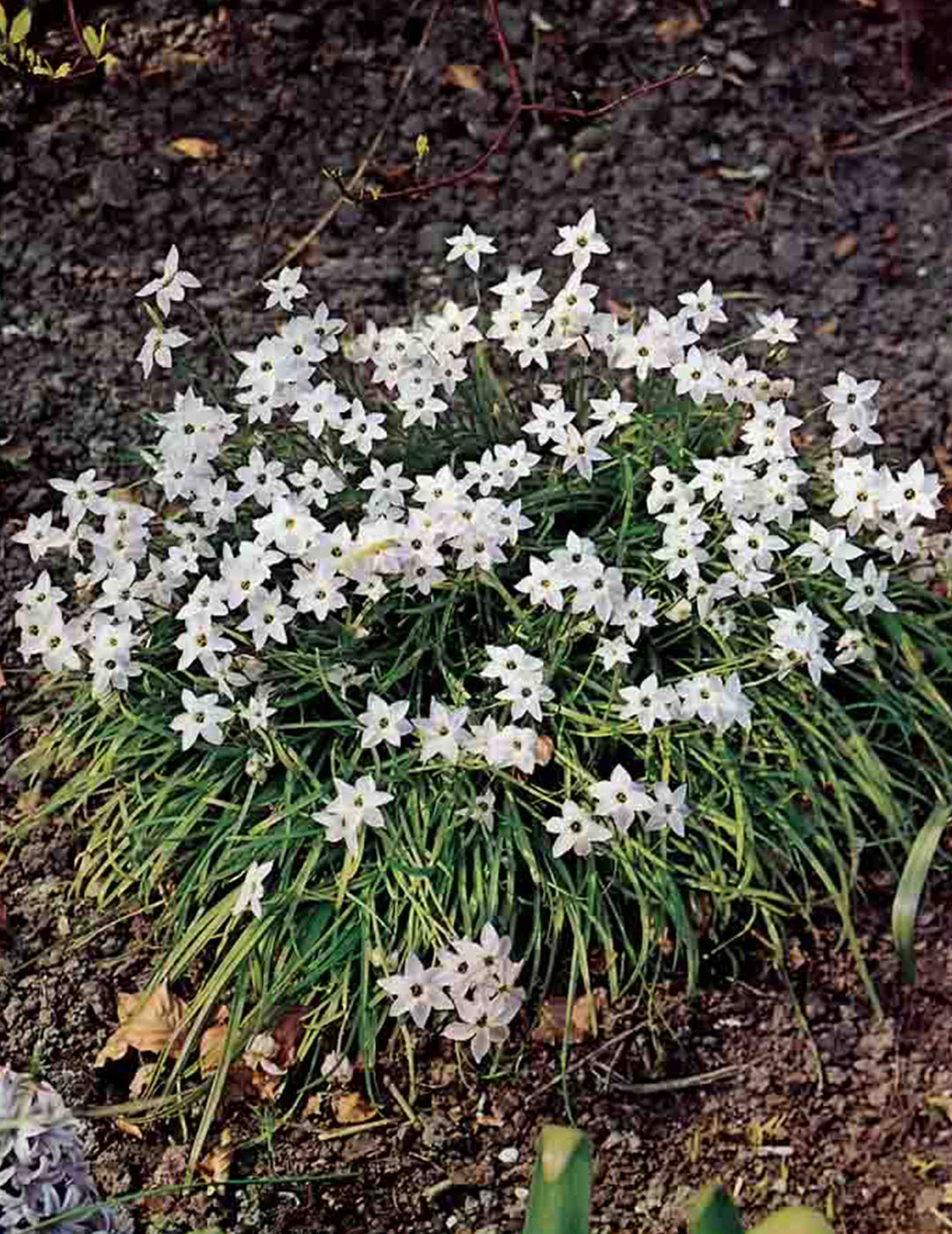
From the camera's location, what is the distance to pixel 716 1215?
1.87 meters

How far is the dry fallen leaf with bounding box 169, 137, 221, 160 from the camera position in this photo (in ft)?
16.0

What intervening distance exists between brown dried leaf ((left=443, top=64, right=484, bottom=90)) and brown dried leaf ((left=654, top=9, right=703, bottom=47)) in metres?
0.57

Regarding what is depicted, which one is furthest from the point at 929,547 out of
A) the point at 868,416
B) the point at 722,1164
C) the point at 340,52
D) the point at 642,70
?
the point at 340,52

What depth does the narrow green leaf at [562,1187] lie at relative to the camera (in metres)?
1.95

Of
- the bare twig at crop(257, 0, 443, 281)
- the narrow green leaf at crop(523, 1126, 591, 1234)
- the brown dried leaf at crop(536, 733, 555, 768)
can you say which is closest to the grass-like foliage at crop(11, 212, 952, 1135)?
the brown dried leaf at crop(536, 733, 555, 768)

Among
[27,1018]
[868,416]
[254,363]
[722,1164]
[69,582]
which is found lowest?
[722,1164]

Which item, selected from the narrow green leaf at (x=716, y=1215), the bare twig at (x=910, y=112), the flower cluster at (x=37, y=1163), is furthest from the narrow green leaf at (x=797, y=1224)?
the bare twig at (x=910, y=112)

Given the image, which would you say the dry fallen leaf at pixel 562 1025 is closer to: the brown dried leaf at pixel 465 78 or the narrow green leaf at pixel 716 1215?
the narrow green leaf at pixel 716 1215

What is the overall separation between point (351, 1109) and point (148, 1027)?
408mm

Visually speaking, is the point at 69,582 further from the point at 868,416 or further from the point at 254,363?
the point at 868,416

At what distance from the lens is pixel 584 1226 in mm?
1955

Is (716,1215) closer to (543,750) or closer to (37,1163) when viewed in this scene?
(37,1163)

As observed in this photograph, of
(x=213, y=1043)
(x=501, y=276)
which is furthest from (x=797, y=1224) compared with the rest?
(x=501, y=276)

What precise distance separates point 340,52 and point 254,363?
2.20 meters
